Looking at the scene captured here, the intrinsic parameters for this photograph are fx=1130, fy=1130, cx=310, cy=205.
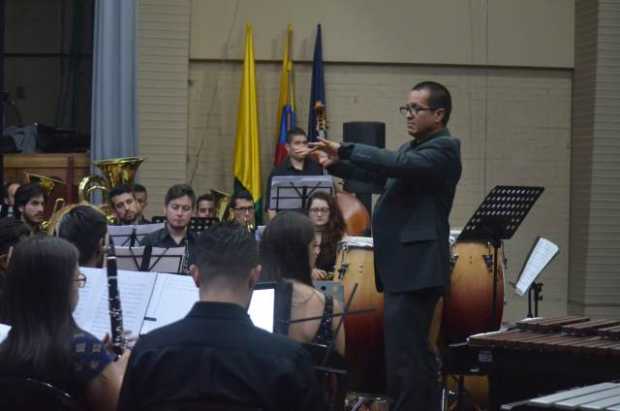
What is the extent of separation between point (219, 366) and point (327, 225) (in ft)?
19.1

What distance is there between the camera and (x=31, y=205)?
9062 mm

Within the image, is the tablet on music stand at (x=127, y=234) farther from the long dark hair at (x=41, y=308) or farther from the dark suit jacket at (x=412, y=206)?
the long dark hair at (x=41, y=308)

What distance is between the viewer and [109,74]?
11500 mm

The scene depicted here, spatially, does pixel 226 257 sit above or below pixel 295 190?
below

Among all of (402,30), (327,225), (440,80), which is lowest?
(327,225)

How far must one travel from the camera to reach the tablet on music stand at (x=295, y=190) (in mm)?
9594

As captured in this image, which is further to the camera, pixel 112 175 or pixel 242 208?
pixel 112 175

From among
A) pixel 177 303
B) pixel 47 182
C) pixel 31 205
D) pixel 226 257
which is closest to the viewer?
pixel 226 257

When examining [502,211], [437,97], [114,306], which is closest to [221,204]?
[502,211]

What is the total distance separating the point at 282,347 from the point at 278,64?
9.54 metres

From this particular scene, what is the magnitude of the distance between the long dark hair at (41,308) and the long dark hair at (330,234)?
5.09 m

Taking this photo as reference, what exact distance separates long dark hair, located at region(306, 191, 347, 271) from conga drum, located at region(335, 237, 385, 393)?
844mm

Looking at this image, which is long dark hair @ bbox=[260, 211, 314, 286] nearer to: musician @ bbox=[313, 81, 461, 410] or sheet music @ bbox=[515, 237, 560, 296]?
musician @ bbox=[313, 81, 461, 410]

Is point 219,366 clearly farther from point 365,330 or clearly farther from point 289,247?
point 365,330
